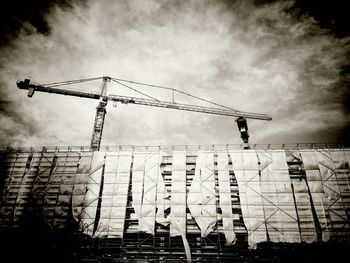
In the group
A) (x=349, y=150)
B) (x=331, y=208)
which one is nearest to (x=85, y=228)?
(x=331, y=208)

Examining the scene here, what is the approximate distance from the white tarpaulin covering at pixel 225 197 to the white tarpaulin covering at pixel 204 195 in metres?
0.72

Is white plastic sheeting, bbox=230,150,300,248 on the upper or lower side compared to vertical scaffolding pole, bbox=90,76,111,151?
lower

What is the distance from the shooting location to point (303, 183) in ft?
65.3

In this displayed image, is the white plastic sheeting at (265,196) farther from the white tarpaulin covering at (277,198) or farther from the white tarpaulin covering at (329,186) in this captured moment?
the white tarpaulin covering at (329,186)

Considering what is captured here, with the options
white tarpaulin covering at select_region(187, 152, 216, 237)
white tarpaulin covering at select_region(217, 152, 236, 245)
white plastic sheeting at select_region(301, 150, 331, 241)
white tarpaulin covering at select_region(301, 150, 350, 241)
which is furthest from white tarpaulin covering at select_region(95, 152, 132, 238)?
white tarpaulin covering at select_region(301, 150, 350, 241)

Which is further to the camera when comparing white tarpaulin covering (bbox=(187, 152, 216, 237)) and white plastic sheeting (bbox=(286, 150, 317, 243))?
white tarpaulin covering (bbox=(187, 152, 216, 237))

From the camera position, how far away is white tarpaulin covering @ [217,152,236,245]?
60.8ft

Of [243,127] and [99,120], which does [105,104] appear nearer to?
[99,120]

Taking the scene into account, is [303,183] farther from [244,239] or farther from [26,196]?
[26,196]

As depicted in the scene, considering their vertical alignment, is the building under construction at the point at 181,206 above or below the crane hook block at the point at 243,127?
below

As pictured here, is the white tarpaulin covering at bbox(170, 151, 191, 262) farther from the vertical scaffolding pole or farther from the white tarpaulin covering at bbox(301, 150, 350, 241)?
the vertical scaffolding pole

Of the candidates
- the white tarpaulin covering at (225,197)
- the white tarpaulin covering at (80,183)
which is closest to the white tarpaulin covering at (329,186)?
the white tarpaulin covering at (225,197)

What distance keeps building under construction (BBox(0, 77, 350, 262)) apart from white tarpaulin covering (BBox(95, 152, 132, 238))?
9cm

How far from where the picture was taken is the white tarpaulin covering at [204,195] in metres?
19.0
